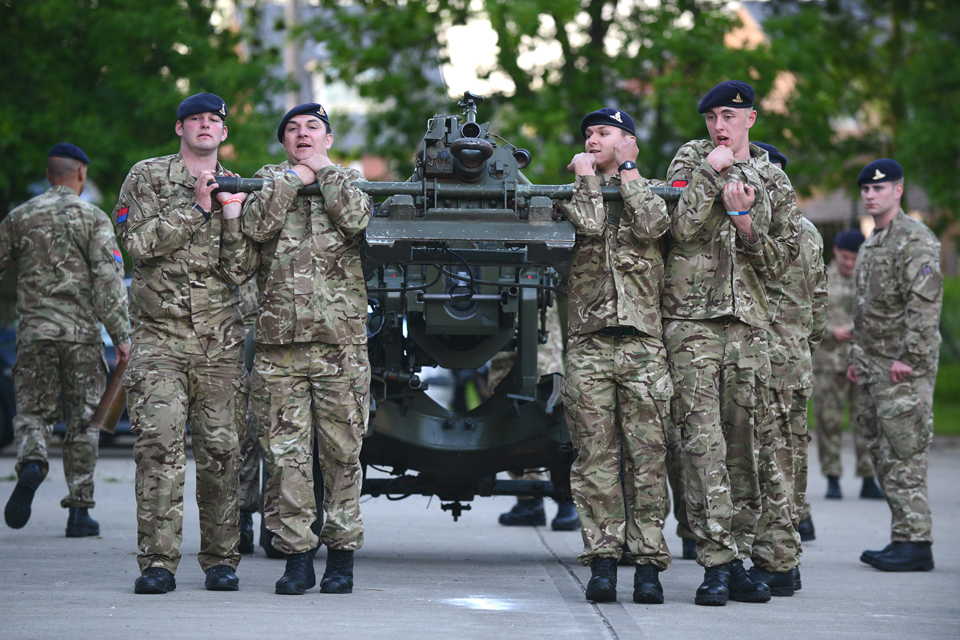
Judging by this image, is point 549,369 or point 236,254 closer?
point 236,254

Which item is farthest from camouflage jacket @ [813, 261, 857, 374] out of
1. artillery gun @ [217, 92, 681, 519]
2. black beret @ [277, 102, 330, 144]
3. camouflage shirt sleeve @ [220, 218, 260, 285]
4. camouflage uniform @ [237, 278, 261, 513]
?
camouflage shirt sleeve @ [220, 218, 260, 285]

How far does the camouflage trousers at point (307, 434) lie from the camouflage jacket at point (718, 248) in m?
1.62

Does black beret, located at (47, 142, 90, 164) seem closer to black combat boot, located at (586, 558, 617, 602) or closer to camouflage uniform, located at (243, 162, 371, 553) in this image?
camouflage uniform, located at (243, 162, 371, 553)

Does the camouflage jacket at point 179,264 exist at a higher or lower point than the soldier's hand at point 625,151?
lower

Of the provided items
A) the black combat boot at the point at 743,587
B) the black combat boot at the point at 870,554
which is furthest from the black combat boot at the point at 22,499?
the black combat boot at the point at 870,554

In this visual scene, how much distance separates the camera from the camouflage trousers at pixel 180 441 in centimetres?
576

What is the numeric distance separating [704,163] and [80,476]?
177 inches

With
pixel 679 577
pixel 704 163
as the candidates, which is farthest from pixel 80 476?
pixel 704 163

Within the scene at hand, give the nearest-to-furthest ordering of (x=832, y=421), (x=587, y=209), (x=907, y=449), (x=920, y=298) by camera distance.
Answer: (x=587, y=209)
(x=907, y=449)
(x=920, y=298)
(x=832, y=421)

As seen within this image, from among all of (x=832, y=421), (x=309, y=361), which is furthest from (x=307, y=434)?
(x=832, y=421)

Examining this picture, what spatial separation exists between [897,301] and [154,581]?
4823mm

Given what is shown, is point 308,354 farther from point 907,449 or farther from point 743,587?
point 907,449

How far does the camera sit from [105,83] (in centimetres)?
1606

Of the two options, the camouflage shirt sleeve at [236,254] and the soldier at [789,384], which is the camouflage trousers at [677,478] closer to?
the soldier at [789,384]
